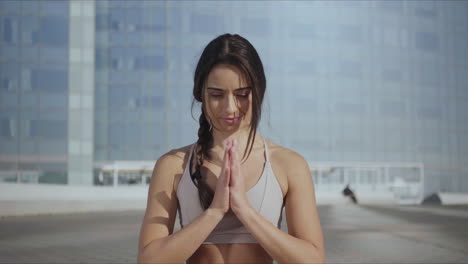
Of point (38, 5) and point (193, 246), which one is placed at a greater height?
point (38, 5)

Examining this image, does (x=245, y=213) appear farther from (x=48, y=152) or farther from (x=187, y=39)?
(x=187, y=39)

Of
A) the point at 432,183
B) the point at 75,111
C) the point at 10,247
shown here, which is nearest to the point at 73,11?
the point at 75,111

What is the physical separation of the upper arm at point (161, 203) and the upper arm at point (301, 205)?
1.48 ft

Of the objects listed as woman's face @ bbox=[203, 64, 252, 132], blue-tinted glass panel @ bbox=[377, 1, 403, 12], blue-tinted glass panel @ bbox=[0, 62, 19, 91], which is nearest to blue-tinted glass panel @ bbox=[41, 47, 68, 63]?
blue-tinted glass panel @ bbox=[0, 62, 19, 91]

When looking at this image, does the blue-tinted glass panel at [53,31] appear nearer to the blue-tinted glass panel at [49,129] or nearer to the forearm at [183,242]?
the blue-tinted glass panel at [49,129]

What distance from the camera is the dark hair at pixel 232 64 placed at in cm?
227

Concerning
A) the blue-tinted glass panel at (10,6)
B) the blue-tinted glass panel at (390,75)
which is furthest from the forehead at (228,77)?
the blue-tinted glass panel at (390,75)

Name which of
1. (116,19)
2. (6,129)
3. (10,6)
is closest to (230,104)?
(10,6)

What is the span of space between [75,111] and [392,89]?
26410mm

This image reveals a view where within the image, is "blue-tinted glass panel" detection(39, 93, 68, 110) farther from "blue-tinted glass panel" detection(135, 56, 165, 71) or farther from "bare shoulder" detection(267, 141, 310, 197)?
"bare shoulder" detection(267, 141, 310, 197)

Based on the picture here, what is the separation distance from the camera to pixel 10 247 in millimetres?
10812

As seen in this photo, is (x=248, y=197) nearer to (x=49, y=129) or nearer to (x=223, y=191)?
(x=223, y=191)

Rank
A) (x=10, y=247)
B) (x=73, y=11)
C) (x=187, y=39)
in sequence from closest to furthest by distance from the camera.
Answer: (x=10, y=247) < (x=73, y=11) < (x=187, y=39)

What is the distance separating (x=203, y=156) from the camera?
240 cm
